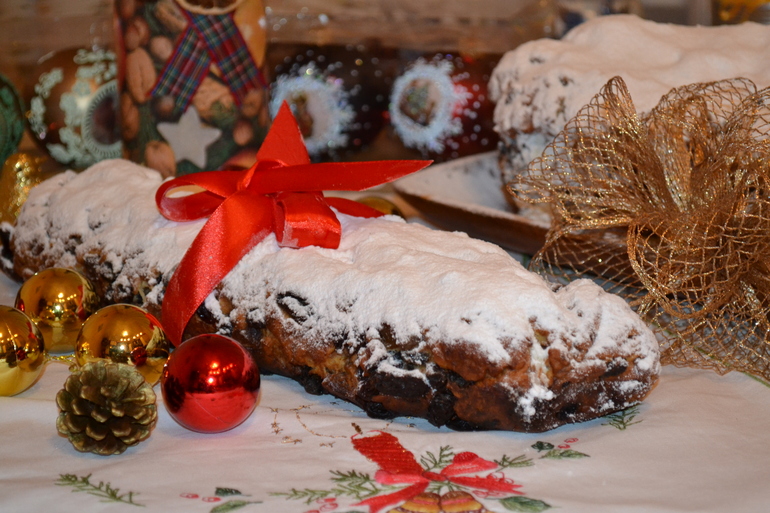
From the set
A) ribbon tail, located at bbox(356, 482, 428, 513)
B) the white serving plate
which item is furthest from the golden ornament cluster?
ribbon tail, located at bbox(356, 482, 428, 513)

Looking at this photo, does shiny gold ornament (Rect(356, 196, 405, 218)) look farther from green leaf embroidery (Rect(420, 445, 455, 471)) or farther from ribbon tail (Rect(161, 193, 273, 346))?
green leaf embroidery (Rect(420, 445, 455, 471))

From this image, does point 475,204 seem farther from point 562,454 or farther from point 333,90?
point 562,454

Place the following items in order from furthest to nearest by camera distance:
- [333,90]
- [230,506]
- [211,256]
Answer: [333,90], [211,256], [230,506]

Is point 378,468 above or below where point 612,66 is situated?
below

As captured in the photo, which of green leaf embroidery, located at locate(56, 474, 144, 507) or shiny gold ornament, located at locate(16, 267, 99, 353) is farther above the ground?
green leaf embroidery, located at locate(56, 474, 144, 507)

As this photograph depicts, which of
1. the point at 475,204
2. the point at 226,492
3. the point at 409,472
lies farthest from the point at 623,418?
the point at 475,204

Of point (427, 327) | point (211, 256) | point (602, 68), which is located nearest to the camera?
point (427, 327)
